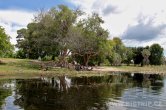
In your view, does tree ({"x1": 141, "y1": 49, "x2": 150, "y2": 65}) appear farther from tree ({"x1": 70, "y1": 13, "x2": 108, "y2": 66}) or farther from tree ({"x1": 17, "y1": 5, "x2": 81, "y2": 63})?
tree ({"x1": 17, "y1": 5, "x2": 81, "y2": 63})

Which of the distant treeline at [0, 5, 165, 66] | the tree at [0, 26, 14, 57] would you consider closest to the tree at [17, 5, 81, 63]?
the distant treeline at [0, 5, 165, 66]

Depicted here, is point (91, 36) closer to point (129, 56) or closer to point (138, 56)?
point (129, 56)

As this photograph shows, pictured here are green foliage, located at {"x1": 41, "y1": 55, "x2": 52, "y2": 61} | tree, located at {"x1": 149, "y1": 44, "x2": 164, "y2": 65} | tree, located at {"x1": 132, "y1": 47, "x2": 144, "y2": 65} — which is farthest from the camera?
tree, located at {"x1": 132, "y1": 47, "x2": 144, "y2": 65}

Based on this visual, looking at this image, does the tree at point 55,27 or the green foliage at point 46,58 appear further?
the green foliage at point 46,58

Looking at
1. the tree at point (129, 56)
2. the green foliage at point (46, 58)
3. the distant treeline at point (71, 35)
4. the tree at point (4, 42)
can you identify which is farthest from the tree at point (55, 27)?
the tree at point (129, 56)

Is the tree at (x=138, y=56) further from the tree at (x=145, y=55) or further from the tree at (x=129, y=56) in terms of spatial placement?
the tree at (x=145, y=55)

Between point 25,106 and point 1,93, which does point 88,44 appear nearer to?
point 1,93

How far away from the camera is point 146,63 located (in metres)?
168

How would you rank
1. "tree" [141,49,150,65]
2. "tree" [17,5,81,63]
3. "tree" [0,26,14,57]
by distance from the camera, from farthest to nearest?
1. "tree" [141,49,150,65]
2. "tree" [17,5,81,63]
3. "tree" [0,26,14,57]

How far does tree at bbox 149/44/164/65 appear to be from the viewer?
178 m

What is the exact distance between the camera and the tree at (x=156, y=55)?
177750 mm

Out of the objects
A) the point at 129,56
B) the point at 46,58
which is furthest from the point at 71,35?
the point at 129,56

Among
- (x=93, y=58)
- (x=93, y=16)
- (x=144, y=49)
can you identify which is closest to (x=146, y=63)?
(x=144, y=49)

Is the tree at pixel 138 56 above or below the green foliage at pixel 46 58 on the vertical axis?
above
